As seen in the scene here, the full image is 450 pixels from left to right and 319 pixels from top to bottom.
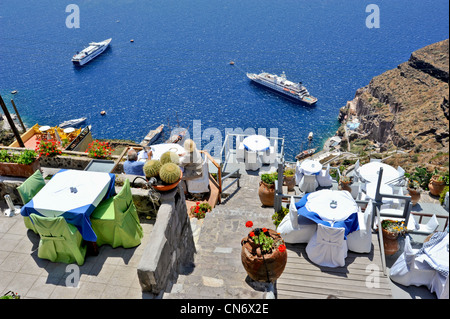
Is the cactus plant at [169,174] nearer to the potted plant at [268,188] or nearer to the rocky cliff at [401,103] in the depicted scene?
the potted plant at [268,188]

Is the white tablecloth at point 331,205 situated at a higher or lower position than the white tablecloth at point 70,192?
lower

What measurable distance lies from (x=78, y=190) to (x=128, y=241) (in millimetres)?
1823

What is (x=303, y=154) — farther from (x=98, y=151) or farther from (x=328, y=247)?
(x=328, y=247)

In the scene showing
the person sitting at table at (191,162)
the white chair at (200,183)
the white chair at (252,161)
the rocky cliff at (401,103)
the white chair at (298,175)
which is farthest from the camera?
the rocky cliff at (401,103)

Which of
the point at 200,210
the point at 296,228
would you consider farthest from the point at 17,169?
the point at 296,228

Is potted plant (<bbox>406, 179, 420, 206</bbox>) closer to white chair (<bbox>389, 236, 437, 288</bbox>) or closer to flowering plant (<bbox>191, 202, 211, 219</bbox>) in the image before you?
white chair (<bbox>389, 236, 437, 288</bbox>)

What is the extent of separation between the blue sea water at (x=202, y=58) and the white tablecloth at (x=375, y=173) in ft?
146

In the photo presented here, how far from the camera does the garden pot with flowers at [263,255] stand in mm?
8242

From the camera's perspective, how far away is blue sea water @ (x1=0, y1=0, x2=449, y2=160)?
72.6m

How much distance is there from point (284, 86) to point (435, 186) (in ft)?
209

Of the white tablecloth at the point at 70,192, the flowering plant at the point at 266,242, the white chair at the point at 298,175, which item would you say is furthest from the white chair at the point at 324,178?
the white tablecloth at the point at 70,192

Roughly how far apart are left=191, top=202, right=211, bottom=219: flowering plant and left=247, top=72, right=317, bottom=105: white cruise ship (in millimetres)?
63975

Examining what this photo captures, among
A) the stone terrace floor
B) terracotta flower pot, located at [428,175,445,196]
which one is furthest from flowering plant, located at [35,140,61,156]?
terracotta flower pot, located at [428,175,445,196]
